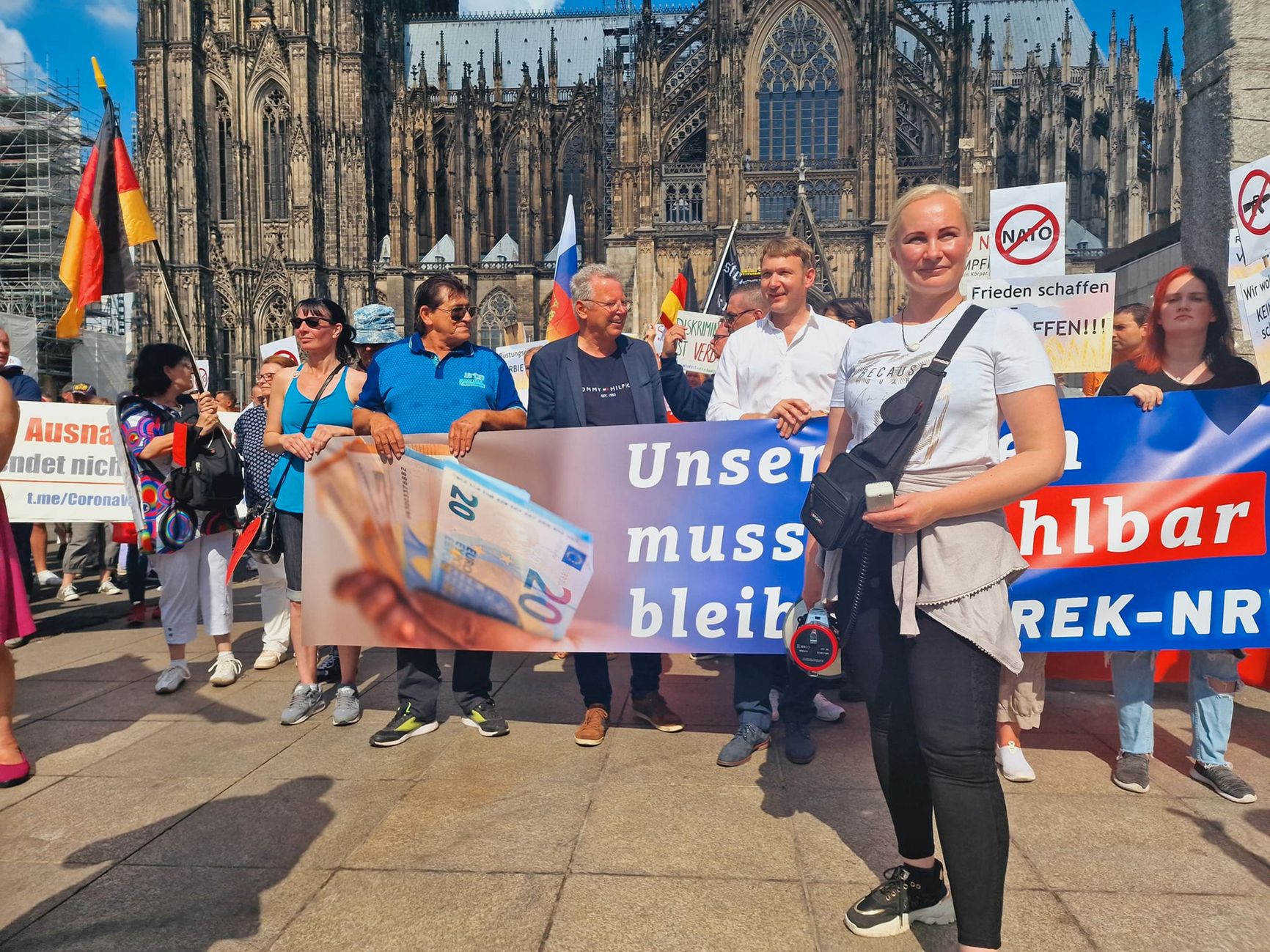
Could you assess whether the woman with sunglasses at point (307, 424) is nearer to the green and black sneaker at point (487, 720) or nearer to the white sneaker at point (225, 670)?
the green and black sneaker at point (487, 720)

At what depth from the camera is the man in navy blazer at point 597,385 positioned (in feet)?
13.1

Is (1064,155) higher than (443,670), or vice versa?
(1064,155)

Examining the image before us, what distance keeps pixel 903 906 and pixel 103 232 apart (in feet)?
20.3

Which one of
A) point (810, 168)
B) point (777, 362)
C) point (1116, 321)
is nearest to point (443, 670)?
point (777, 362)

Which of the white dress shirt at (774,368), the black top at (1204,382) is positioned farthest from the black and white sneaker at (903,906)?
the black top at (1204,382)

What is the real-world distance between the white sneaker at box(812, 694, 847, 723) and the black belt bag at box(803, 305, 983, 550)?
92.9 inches

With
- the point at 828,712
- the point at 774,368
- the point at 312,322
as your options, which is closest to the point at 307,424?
the point at 312,322

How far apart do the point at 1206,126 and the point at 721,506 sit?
12.6 feet

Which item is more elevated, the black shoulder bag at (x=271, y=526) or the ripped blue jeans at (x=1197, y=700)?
the black shoulder bag at (x=271, y=526)

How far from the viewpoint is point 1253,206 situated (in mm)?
3854

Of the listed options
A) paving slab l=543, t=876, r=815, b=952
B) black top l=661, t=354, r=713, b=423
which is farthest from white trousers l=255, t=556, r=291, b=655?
paving slab l=543, t=876, r=815, b=952

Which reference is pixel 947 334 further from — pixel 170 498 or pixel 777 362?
pixel 170 498

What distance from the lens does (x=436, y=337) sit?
13.4 ft

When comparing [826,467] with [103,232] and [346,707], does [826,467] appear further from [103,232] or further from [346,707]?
[103,232]
